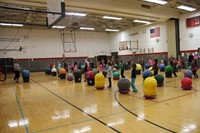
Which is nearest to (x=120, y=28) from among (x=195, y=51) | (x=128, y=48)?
(x=128, y=48)

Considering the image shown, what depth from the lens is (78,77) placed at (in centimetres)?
1329

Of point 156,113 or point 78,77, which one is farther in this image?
point 78,77

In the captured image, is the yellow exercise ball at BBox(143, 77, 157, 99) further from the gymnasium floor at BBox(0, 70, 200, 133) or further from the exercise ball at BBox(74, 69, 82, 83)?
the exercise ball at BBox(74, 69, 82, 83)

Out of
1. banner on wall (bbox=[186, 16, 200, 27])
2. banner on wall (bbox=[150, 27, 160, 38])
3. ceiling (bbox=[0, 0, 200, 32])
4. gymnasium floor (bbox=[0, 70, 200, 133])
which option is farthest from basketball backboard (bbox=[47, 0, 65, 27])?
banner on wall (bbox=[150, 27, 160, 38])

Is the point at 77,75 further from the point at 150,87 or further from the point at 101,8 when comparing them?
the point at 150,87

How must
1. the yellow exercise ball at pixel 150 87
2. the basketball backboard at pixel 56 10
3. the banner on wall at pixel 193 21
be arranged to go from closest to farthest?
the basketball backboard at pixel 56 10 → the yellow exercise ball at pixel 150 87 → the banner on wall at pixel 193 21

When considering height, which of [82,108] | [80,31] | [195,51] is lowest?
[82,108]

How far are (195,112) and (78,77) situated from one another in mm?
9278

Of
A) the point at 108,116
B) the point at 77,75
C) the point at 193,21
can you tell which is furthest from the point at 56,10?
the point at 193,21

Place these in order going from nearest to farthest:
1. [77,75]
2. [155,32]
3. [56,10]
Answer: [56,10], [77,75], [155,32]

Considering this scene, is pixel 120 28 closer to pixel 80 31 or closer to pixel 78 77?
pixel 80 31

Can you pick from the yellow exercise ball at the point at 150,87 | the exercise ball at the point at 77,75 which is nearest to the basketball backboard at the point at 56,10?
the yellow exercise ball at the point at 150,87

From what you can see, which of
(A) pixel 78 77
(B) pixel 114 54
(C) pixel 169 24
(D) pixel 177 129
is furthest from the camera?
(B) pixel 114 54

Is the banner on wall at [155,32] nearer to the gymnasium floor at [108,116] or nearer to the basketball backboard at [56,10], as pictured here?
the gymnasium floor at [108,116]
